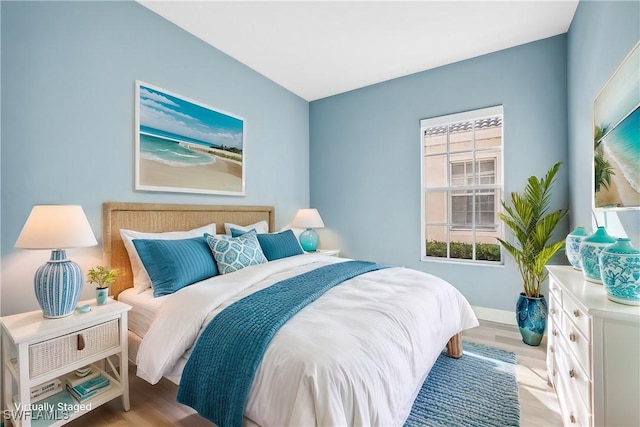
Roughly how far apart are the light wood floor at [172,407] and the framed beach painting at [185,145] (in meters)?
1.52

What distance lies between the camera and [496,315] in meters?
3.12

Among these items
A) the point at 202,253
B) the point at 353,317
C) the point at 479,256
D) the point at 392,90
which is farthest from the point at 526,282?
the point at 202,253

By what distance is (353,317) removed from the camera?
4.74ft

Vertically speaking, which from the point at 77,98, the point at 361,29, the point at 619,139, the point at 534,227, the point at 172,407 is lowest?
the point at 172,407

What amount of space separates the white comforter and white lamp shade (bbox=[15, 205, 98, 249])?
61cm

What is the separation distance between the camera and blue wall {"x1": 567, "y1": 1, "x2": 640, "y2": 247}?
1.51m

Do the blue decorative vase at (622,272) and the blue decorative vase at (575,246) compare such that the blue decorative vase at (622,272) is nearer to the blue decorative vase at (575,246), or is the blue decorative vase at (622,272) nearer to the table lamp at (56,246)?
the blue decorative vase at (575,246)

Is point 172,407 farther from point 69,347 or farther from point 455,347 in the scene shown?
point 455,347

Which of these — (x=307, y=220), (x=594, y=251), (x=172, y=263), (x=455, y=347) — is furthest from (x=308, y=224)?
(x=594, y=251)

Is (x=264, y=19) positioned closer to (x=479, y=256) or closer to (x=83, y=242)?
(x=83, y=242)

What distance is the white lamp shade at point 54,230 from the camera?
1519 millimetres

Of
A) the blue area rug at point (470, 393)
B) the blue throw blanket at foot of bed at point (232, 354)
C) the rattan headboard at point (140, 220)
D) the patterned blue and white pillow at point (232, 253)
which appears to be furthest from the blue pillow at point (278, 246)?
the blue area rug at point (470, 393)

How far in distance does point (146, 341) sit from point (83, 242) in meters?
0.66

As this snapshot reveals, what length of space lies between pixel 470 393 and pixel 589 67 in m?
2.48
